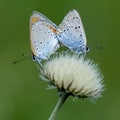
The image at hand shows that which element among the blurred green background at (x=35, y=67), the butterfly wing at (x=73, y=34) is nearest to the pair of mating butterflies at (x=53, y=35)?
the butterfly wing at (x=73, y=34)

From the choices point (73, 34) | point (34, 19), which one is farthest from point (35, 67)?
point (34, 19)

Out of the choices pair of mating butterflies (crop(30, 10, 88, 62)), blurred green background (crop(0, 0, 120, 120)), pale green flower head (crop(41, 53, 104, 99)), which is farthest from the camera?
blurred green background (crop(0, 0, 120, 120))

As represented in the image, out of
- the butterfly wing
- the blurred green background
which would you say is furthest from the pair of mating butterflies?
the blurred green background

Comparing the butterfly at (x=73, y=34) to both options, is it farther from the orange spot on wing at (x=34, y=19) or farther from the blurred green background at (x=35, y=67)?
the blurred green background at (x=35, y=67)

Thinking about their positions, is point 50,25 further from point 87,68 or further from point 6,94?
point 6,94

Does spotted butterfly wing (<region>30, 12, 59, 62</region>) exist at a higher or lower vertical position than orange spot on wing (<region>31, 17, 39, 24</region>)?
lower

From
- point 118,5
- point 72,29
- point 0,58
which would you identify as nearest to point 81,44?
point 72,29

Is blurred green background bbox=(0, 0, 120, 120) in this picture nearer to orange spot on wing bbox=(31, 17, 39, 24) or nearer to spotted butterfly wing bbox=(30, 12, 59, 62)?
spotted butterfly wing bbox=(30, 12, 59, 62)
